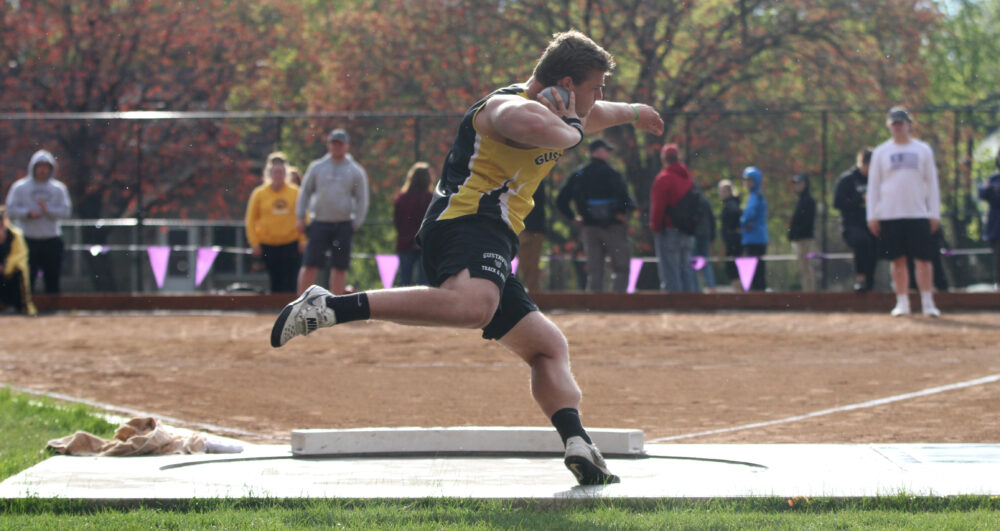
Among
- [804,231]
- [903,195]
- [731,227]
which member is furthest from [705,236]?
[903,195]

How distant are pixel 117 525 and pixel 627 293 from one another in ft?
39.3

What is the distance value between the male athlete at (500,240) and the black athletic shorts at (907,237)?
8818 mm

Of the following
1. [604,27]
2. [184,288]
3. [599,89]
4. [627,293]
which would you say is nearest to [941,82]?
[604,27]

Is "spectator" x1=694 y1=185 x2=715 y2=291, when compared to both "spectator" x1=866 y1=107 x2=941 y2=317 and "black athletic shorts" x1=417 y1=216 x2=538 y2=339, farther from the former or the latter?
"black athletic shorts" x1=417 y1=216 x2=538 y2=339

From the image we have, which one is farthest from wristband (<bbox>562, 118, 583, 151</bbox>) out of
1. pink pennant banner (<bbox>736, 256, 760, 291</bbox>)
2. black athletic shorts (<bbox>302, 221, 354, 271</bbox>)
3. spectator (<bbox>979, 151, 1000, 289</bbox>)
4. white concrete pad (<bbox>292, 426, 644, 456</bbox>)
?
pink pennant banner (<bbox>736, 256, 760, 291</bbox>)

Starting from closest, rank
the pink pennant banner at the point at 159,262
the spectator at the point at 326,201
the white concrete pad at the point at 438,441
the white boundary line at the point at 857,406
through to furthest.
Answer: the white concrete pad at the point at 438,441 < the white boundary line at the point at 857,406 < the spectator at the point at 326,201 < the pink pennant banner at the point at 159,262

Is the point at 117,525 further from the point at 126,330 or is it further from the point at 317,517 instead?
the point at 126,330

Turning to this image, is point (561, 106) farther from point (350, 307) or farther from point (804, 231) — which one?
point (804, 231)

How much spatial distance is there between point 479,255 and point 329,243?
366 inches

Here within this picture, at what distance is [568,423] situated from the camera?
538 centimetres

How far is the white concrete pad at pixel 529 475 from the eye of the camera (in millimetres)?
4945

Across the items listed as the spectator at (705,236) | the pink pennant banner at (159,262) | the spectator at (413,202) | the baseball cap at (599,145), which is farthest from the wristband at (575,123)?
the pink pennant banner at (159,262)

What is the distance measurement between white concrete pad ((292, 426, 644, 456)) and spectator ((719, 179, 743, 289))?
10.9 m

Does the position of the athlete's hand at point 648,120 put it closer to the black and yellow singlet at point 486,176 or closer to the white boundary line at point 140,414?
the black and yellow singlet at point 486,176
